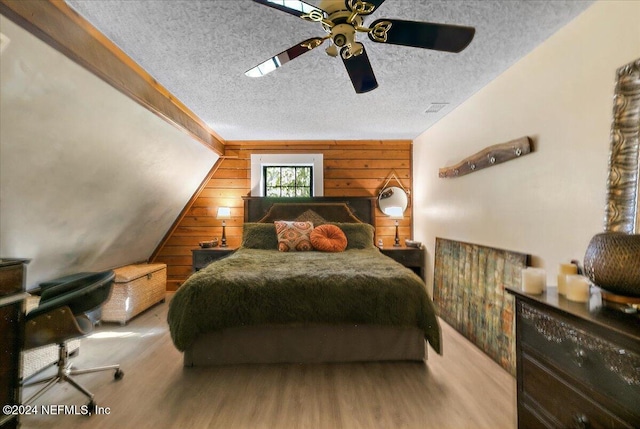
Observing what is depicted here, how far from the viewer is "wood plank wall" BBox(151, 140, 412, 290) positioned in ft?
14.5

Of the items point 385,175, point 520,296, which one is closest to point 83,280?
point 520,296

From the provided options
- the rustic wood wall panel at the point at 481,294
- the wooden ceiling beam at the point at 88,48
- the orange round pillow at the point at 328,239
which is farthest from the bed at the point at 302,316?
the wooden ceiling beam at the point at 88,48

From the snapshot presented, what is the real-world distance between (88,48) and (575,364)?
2845 mm

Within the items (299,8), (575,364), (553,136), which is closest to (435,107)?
(553,136)

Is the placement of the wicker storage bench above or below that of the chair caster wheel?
above

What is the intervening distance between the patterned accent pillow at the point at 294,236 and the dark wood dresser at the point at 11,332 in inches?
86.5

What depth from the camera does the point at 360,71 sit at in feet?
5.86

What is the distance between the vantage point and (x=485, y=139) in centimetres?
253

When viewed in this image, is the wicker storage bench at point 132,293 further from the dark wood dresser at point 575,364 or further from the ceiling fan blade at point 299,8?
the dark wood dresser at point 575,364

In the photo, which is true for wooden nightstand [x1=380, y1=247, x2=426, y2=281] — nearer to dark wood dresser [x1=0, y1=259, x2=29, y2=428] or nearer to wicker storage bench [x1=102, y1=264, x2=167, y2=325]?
wicker storage bench [x1=102, y1=264, x2=167, y2=325]

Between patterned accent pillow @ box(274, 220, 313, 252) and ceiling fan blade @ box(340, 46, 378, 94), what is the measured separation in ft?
6.31

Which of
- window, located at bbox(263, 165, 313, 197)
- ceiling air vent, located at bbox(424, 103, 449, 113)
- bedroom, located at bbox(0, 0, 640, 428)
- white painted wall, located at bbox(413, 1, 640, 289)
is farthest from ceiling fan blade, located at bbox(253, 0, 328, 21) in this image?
window, located at bbox(263, 165, 313, 197)

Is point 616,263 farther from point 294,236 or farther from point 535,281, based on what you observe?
point 294,236

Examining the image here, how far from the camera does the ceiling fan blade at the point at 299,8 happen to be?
1246mm
